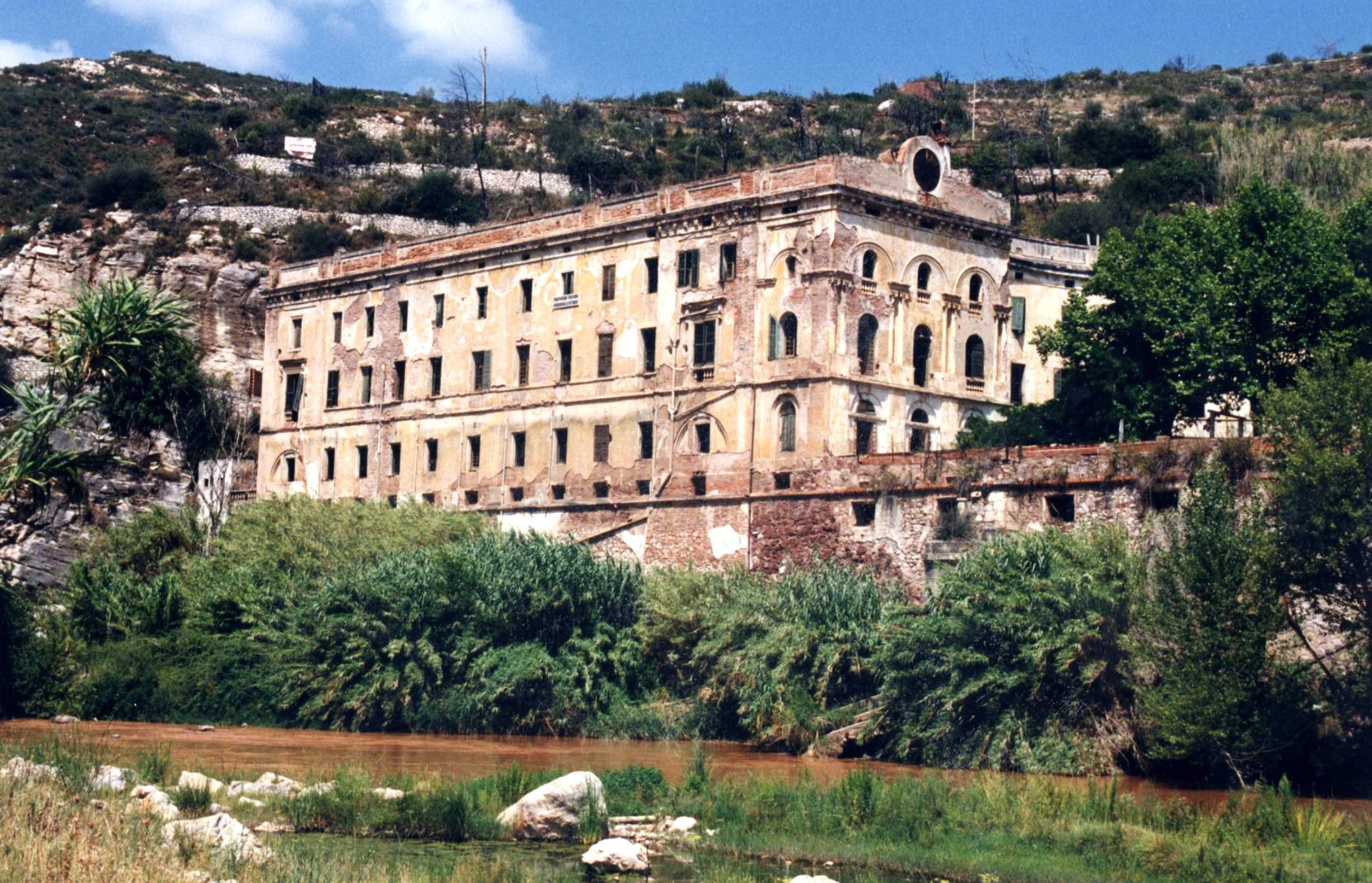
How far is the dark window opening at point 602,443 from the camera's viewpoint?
5491 centimetres

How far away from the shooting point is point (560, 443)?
185ft

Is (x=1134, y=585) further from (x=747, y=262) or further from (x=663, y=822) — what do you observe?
(x=747, y=262)

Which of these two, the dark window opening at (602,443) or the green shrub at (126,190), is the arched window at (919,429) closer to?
the dark window opening at (602,443)

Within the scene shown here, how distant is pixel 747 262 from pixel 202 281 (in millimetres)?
29384

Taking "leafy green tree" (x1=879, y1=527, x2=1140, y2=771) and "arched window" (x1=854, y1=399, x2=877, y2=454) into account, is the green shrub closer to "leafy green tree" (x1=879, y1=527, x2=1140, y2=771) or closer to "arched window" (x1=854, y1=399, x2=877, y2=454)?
"arched window" (x1=854, y1=399, x2=877, y2=454)

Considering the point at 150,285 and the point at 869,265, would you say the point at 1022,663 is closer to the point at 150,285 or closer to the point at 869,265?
the point at 869,265

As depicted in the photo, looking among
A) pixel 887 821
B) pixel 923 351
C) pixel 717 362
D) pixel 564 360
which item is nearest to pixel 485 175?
pixel 564 360

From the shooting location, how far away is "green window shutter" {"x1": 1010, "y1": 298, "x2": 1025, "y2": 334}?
56.8 meters

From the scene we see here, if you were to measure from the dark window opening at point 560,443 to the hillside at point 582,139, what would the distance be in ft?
83.7

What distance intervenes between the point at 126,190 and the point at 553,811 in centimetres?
6108

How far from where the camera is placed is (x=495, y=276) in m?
59.1

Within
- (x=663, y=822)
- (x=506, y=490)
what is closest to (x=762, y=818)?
(x=663, y=822)

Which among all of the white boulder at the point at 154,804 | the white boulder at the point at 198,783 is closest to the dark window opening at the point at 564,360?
the white boulder at the point at 198,783

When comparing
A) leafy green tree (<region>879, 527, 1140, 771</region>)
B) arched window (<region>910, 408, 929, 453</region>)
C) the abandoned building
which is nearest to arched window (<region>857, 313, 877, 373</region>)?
the abandoned building
